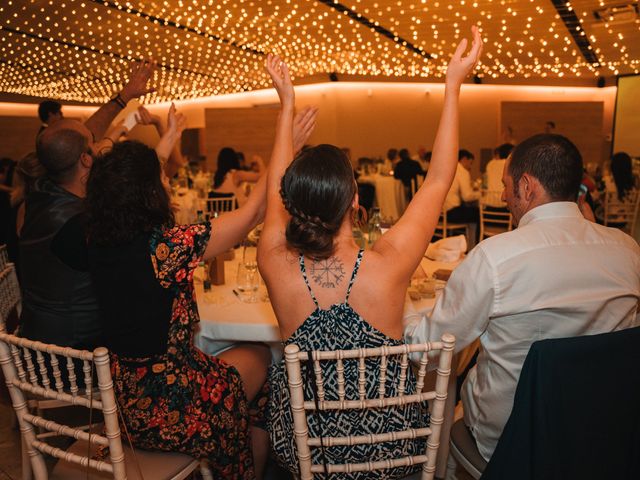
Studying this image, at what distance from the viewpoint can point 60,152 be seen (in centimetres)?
245

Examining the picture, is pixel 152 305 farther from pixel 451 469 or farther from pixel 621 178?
pixel 621 178

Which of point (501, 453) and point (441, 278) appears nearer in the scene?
point (501, 453)

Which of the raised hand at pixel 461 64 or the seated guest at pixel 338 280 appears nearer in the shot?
the seated guest at pixel 338 280

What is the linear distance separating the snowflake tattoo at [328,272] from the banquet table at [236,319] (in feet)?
1.72

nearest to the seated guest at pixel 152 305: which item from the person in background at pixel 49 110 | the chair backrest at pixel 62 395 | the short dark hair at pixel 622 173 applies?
the chair backrest at pixel 62 395

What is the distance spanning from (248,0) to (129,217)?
6.06 meters

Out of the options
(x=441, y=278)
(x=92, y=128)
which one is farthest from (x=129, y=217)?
(x=92, y=128)

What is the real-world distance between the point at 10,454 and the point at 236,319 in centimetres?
160

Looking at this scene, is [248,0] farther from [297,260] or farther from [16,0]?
[297,260]

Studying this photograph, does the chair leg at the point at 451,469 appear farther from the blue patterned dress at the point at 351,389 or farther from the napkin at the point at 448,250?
the napkin at the point at 448,250

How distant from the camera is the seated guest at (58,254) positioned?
2199mm

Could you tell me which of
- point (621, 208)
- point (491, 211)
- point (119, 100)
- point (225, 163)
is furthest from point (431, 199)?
point (621, 208)

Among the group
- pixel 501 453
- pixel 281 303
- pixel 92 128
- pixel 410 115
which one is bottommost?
pixel 501 453

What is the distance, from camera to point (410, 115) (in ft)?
48.7
